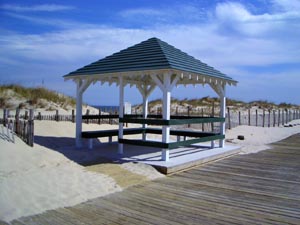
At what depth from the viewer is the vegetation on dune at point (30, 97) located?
24.4 metres

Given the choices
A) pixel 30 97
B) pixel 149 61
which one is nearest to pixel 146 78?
pixel 149 61

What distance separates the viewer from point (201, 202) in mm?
5816

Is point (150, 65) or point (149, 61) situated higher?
point (149, 61)

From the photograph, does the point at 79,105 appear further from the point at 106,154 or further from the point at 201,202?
the point at 201,202

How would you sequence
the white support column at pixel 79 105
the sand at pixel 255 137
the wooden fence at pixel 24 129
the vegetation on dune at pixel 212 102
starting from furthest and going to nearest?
1. the vegetation on dune at pixel 212 102
2. the sand at pixel 255 137
3. the white support column at pixel 79 105
4. the wooden fence at pixel 24 129

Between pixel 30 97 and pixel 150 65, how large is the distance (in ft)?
62.7

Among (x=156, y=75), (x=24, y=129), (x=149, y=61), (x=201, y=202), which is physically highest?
(x=149, y=61)

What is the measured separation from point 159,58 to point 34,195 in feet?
17.0

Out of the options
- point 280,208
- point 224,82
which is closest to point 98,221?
point 280,208

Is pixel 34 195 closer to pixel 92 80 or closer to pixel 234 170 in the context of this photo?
pixel 234 170

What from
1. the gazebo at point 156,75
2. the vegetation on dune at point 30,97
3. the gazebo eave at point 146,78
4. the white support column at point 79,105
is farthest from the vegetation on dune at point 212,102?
the white support column at point 79,105

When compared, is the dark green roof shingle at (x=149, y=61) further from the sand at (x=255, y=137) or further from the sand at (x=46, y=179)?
the sand at (x=255, y=137)

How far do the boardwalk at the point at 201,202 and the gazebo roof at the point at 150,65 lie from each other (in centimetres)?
285

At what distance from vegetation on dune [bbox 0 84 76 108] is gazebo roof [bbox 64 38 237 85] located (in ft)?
Answer: 48.4
